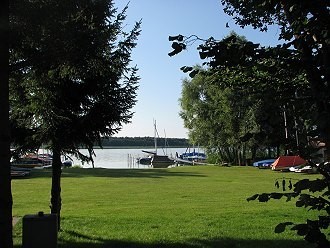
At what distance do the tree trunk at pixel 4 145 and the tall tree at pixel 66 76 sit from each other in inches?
24.4

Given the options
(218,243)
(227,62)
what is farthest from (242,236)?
(227,62)

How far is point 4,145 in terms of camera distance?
5.56 metres

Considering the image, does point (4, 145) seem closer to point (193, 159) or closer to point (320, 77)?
point (320, 77)

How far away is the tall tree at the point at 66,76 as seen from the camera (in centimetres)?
667

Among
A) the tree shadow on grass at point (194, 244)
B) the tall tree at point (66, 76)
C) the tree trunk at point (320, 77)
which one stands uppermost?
the tall tree at point (66, 76)

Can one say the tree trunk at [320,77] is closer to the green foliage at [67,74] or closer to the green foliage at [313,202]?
the green foliage at [313,202]

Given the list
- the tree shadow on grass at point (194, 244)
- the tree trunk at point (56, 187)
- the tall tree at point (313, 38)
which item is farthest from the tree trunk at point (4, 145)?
the tree trunk at point (56, 187)

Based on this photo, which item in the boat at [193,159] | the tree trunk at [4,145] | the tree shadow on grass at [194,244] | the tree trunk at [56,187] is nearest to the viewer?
the tree trunk at [4,145]

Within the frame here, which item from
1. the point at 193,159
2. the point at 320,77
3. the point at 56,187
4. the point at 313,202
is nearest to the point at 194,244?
the point at 56,187

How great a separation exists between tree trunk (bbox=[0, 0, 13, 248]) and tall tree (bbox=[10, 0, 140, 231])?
62cm

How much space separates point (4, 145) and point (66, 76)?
3.84 meters

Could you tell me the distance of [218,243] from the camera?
28.1 ft

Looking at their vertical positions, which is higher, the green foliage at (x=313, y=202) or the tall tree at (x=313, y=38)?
the tall tree at (x=313, y=38)

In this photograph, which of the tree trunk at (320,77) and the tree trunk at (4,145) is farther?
the tree trunk at (4,145)
